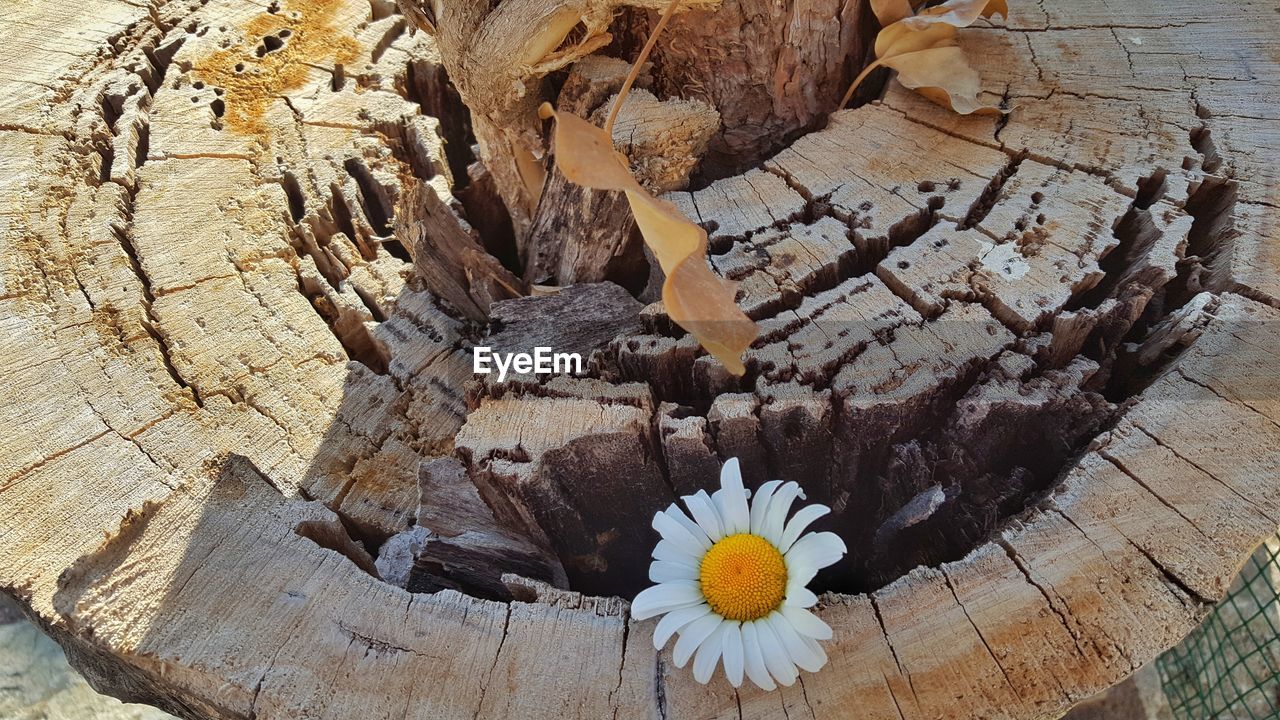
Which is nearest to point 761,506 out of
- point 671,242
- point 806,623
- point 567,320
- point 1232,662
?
point 806,623

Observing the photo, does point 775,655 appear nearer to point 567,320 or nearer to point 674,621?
point 674,621

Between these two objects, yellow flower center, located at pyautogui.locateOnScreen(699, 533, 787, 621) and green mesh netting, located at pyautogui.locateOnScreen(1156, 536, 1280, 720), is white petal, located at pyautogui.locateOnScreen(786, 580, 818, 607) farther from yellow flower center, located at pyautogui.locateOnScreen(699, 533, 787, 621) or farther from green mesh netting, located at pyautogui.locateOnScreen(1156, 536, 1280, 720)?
green mesh netting, located at pyautogui.locateOnScreen(1156, 536, 1280, 720)

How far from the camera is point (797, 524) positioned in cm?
85

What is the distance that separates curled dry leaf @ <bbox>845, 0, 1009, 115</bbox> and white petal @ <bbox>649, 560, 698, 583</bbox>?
Result: 2.48 ft

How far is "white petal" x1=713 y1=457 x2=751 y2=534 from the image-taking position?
0.88 m

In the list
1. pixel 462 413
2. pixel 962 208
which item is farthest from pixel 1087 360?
pixel 462 413

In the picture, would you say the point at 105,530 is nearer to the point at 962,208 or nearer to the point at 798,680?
the point at 798,680

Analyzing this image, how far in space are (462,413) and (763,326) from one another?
42cm

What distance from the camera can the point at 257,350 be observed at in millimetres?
1188

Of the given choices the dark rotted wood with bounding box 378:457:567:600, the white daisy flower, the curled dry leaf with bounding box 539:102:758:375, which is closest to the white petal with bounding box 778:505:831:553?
the white daisy flower

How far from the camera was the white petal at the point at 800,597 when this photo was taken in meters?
0.79

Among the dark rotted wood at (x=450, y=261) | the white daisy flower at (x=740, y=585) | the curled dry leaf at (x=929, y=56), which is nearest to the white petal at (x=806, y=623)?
the white daisy flower at (x=740, y=585)

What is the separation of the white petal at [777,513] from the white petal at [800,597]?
0.19ft

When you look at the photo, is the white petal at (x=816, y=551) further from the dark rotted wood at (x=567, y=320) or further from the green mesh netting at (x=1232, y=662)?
the green mesh netting at (x=1232, y=662)
